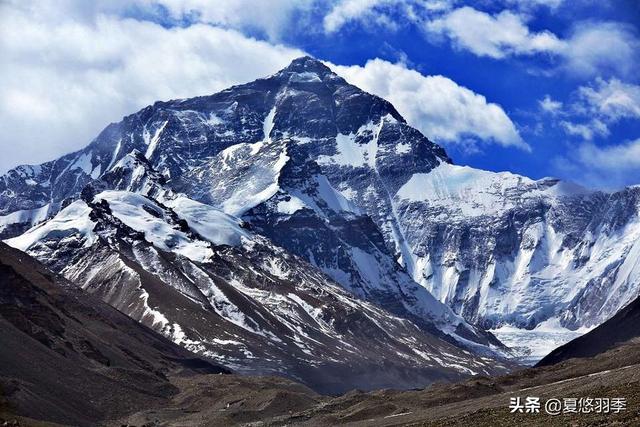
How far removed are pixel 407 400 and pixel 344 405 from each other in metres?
11.7

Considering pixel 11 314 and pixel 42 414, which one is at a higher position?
pixel 11 314

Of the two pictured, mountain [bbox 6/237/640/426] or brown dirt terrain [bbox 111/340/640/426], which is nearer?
brown dirt terrain [bbox 111/340/640/426]

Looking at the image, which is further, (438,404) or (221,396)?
(221,396)

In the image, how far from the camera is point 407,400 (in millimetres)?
149125

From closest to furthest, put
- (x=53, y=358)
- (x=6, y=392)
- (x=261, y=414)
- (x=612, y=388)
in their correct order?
(x=612, y=388)
(x=6, y=392)
(x=261, y=414)
(x=53, y=358)

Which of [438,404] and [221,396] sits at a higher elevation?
[221,396]

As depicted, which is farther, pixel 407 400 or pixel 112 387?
pixel 112 387

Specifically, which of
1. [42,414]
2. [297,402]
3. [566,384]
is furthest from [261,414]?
[566,384]

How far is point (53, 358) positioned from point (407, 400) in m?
60.2

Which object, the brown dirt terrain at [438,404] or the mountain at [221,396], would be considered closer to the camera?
the brown dirt terrain at [438,404]

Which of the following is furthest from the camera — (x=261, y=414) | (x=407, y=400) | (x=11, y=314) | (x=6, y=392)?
(x=11, y=314)

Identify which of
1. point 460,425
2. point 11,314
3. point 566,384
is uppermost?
point 11,314

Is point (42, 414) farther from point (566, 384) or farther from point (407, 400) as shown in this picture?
point (566, 384)

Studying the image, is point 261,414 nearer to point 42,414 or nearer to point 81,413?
point 81,413
